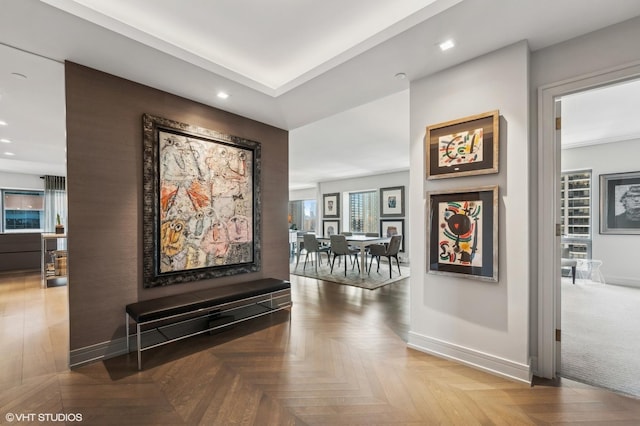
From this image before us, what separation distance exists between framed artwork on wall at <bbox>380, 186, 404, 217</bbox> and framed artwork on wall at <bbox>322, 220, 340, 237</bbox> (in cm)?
178

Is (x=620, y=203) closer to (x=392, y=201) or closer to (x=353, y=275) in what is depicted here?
(x=392, y=201)

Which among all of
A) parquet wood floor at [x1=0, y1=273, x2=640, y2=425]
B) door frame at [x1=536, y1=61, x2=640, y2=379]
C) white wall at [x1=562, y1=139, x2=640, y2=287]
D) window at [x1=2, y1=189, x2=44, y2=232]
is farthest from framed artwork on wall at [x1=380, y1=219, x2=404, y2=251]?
window at [x1=2, y1=189, x2=44, y2=232]

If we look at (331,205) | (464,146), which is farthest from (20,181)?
(464,146)

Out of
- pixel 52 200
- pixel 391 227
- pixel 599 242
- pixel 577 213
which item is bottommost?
pixel 599 242

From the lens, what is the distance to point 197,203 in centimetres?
296

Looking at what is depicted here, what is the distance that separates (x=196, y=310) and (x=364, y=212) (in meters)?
7.00

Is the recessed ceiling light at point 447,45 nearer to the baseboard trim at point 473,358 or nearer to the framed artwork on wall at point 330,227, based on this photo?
the baseboard trim at point 473,358

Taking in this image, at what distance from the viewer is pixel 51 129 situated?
4082 mm

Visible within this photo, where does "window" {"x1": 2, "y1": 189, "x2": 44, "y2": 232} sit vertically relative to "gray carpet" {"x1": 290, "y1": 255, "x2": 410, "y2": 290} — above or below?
above

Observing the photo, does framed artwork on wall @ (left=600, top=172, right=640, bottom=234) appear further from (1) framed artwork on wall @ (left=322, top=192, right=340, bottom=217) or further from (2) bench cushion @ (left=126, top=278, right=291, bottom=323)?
(1) framed artwork on wall @ (left=322, top=192, right=340, bottom=217)

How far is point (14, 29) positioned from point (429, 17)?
280 cm

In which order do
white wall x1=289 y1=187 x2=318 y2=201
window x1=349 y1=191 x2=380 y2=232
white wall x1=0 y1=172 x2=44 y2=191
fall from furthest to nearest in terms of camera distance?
white wall x1=289 y1=187 x2=318 y2=201, window x1=349 y1=191 x2=380 y2=232, white wall x1=0 y1=172 x2=44 y2=191

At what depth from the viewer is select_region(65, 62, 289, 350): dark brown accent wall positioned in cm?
224

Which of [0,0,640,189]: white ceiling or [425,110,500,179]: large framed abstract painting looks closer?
[0,0,640,189]: white ceiling
